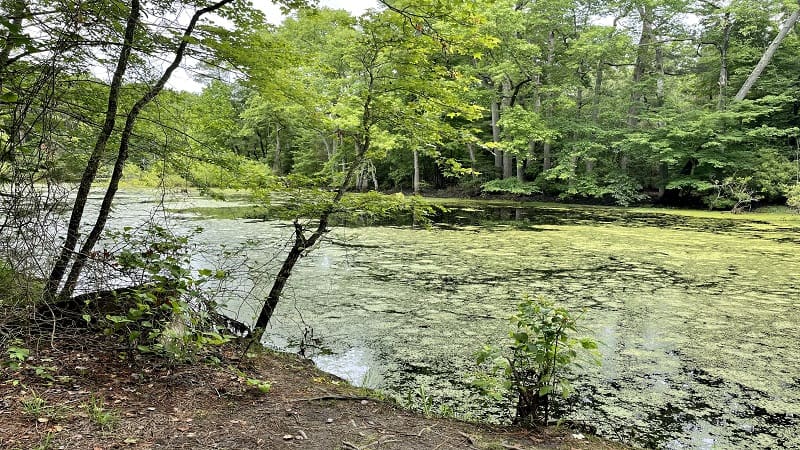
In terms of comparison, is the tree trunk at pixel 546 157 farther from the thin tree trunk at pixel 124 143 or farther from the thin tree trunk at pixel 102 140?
the thin tree trunk at pixel 102 140

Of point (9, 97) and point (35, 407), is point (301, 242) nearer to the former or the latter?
point (35, 407)

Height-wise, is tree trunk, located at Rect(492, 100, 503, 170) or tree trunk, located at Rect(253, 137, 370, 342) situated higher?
tree trunk, located at Rect(492, 100, 503, 170)

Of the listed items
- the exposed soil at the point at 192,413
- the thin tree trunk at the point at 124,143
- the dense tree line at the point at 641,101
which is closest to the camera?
the exposed soil at the point at 192,413

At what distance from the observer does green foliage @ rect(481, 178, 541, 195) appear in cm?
1962

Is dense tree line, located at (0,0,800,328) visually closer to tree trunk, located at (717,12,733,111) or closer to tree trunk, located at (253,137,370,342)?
tree trunk, located at (253,137,370,342)

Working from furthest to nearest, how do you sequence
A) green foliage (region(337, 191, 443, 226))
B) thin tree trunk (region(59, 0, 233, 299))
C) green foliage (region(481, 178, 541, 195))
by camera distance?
green foliage (region(481, 178, 541, 195)) → green foliage (region(337, 191, 443, 226)) → thin tree trunk (region(59, 0, 233, 299))

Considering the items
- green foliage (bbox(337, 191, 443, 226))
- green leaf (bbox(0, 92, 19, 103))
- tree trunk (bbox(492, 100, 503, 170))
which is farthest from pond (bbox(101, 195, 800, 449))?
tree trunk (bbox(492, 100, 503, 170))

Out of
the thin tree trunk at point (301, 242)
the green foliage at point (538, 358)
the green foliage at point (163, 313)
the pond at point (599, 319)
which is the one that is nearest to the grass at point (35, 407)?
the green foliage at point (163, 313)

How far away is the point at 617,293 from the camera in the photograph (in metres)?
5.41

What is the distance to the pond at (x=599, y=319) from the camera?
9.17 ft

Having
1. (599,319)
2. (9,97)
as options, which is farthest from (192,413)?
(599,319)

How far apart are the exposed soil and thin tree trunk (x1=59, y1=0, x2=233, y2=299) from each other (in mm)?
518

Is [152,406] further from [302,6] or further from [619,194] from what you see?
[619,194]

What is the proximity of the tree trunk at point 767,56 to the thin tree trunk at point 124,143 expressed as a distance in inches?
790
